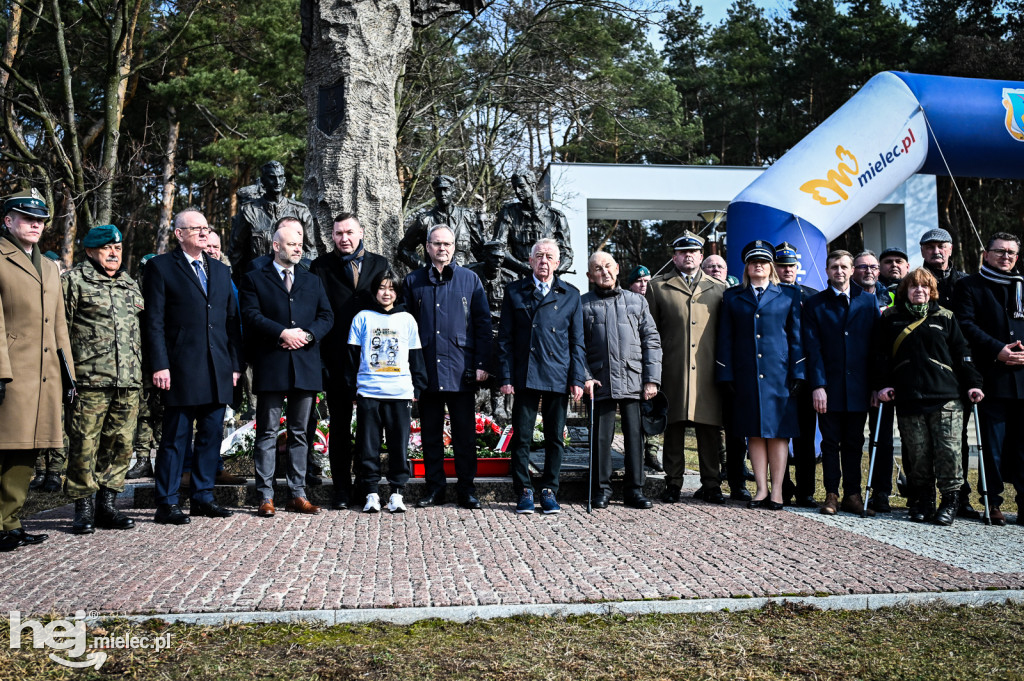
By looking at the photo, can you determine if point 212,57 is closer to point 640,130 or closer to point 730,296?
point 640,130

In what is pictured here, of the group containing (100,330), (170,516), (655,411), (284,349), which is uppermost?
(100,330)

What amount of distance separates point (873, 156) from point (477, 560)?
7145 mm

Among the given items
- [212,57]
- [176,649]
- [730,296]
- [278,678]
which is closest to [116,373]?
[176,649]

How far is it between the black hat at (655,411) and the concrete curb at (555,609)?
8.62ft

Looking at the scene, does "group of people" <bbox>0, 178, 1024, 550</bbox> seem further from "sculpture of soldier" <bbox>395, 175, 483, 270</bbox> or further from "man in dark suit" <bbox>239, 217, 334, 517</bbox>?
"sculpture of soldier" <bbox>395, 175, 483, 270</bbox>

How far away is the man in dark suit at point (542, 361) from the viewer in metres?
6.19

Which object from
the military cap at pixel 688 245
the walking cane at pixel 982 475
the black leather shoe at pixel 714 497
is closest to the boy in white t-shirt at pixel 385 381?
the military cap at pixel 688 245

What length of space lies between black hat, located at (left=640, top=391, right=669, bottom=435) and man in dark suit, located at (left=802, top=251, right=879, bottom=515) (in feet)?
3.61

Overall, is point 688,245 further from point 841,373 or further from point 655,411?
point 841,373

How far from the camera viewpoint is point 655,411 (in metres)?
6.62

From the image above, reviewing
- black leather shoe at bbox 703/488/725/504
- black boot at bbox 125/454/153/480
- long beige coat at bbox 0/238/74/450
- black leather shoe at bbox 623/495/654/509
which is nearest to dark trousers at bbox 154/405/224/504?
long beige coat at bbox 0/238/74/450

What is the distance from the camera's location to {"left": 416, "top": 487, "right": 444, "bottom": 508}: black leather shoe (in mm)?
6312

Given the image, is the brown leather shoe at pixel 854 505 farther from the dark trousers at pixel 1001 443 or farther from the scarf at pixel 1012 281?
the scarf at pixel 1012 281

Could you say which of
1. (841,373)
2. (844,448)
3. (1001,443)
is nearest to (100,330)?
(841,373)
